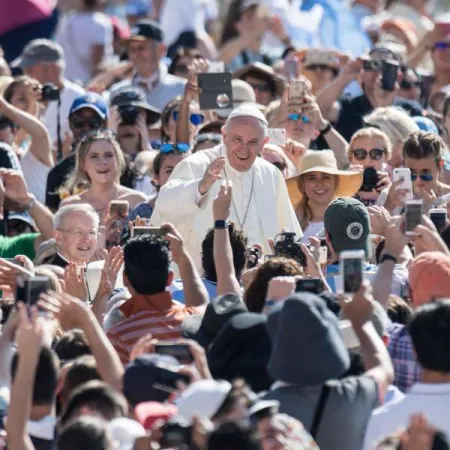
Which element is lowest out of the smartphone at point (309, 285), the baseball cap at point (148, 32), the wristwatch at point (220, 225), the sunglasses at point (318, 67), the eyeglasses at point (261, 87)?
the smartphone at point (309, 285)

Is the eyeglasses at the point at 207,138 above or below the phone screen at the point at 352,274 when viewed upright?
above

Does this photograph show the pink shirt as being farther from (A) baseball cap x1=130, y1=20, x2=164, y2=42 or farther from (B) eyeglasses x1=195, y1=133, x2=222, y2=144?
(B) eyeglasses x1=195, y1=133, x2=222, y2=144

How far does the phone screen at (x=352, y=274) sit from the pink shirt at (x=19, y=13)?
9600mm

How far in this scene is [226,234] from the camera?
27.7 feet

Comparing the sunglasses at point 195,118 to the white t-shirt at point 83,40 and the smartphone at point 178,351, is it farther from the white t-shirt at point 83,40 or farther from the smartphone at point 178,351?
the smartphone at point 178,351

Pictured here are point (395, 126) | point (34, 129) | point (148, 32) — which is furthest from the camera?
point (148, 32)

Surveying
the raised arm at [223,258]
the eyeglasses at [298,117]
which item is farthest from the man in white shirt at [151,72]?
the raised arm at [223,258]

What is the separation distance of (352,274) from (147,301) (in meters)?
1.20

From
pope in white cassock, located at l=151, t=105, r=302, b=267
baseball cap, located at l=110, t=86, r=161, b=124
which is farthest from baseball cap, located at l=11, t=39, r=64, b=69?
pope in white cassock, located at l=151, t=105, r=302, b=267

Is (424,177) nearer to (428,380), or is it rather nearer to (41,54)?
(428,380)

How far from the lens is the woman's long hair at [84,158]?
Answer: 11242 mm

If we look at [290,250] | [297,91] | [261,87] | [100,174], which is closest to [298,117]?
[297,91]

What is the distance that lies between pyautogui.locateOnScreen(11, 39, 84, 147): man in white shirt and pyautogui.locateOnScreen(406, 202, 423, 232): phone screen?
6.06 metres

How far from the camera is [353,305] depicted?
7.01 m
